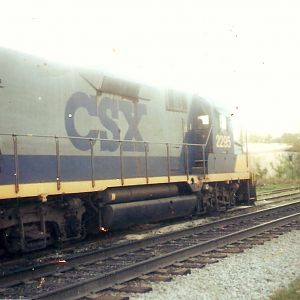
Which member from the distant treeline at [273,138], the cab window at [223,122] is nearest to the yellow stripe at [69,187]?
the cab window at [223,122]

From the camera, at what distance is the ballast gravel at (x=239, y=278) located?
5453 millimetres

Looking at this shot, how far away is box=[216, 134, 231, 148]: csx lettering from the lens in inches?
541

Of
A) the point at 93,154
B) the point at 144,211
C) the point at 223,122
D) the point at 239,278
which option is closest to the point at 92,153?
the point at 93,154

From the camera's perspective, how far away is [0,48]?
7.98m

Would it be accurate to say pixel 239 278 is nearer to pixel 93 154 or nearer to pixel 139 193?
pixel 93 154

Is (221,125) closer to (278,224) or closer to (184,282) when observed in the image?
(278,224)

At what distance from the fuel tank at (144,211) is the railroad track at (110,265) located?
2.95 feet

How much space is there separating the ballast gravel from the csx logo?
12.5ft

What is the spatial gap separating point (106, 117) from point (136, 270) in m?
4.42

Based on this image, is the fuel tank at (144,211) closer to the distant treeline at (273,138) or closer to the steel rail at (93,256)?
the steel rail at (93,256)

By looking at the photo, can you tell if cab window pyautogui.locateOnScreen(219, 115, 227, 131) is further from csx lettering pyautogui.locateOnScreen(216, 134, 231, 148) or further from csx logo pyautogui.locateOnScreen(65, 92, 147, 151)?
csx logo pyautogui.locateOnScreen(65, 92, 147, 151)

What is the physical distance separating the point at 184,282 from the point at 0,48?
5.05 meters

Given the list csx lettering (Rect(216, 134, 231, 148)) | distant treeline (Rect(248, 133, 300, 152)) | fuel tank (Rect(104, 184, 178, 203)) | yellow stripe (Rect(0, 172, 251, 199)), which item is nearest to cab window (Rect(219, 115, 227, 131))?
csx lettering (Rect(216, 134, 231, 148))

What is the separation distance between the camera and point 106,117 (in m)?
10.1
